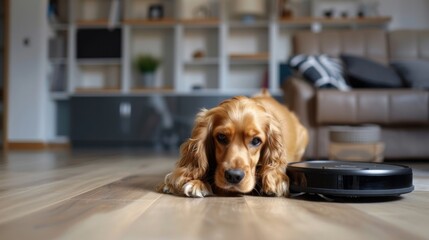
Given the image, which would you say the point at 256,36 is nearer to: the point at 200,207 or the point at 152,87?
the point at 152,87

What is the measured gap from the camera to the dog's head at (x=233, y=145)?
1.27 metres

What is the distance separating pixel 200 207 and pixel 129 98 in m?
3.87

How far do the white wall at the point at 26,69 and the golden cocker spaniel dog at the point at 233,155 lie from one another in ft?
13.2

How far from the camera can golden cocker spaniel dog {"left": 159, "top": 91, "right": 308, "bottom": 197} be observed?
128 centimetres

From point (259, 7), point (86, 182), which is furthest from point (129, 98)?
point (86, 182)

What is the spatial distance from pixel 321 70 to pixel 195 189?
2.01 m

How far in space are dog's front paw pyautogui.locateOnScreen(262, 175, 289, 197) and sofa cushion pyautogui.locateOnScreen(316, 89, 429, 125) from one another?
5.30 feet

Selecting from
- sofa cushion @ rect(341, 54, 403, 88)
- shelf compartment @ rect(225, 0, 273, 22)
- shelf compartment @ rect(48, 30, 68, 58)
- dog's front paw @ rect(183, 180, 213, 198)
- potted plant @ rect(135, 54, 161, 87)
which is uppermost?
shelf compartment @ rect(225, 0, 273, 22)

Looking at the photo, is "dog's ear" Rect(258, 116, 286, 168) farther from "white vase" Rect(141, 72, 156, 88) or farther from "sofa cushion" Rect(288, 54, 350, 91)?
"white vase" Rect(141, 72, 156, 88)

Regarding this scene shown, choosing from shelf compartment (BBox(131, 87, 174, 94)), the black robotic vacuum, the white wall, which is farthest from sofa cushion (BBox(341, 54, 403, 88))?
the white wall

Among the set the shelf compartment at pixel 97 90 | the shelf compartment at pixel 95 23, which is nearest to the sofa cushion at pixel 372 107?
the shelf compartment at pixel 97 90

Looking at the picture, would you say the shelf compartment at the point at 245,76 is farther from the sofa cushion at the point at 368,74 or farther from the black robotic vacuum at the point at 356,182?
the black robotic vacuum at the point at 356,182

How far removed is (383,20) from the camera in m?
4.89

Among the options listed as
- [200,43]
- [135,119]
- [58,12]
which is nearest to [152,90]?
[135,119]
